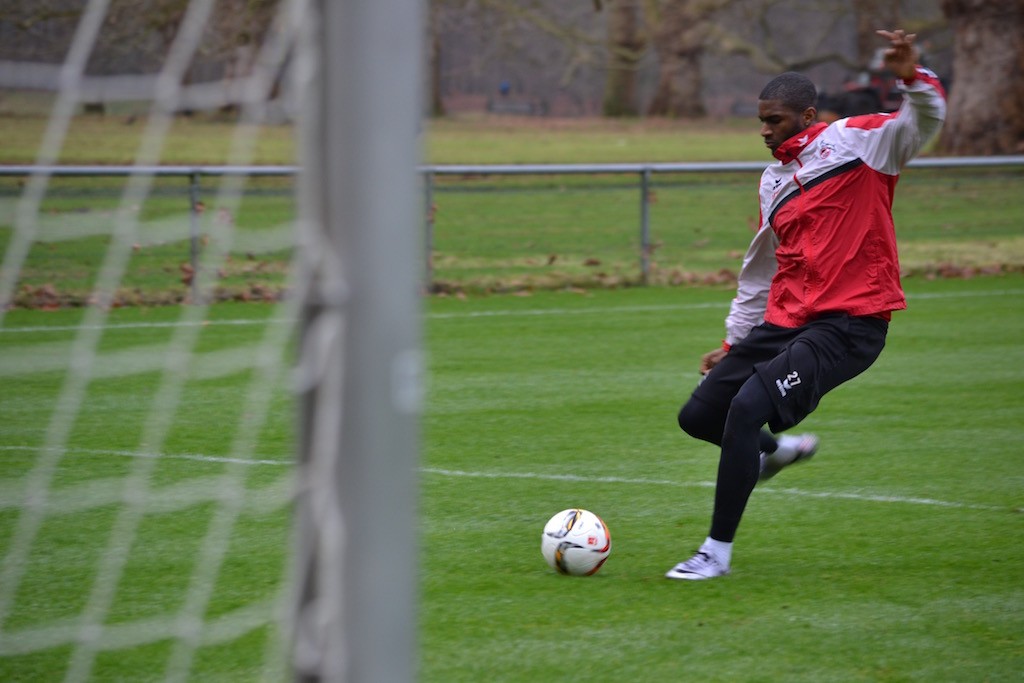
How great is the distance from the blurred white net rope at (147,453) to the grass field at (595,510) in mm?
30

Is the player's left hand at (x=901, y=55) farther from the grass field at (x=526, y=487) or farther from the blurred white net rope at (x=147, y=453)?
the blurred white net rope at (x=147, y=453)

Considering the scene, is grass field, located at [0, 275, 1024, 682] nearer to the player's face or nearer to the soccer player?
the soccer player

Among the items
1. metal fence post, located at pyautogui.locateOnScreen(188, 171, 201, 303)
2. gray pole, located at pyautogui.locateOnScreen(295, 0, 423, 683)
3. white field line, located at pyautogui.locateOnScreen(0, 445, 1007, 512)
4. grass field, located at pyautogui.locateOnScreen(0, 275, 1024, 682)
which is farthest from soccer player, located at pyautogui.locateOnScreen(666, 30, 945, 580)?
metal fence post, located at pyautogui.locateOnScreen(188, 171, 201, 303)

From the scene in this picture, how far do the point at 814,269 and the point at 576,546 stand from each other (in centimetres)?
144

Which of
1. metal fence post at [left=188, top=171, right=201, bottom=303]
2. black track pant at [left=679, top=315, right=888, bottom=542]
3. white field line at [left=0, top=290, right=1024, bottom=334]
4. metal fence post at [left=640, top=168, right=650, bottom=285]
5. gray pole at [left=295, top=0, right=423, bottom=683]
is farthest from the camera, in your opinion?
metal fence post at [left=640, top=168, right=650, bottom=285]

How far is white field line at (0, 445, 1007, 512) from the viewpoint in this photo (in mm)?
6020

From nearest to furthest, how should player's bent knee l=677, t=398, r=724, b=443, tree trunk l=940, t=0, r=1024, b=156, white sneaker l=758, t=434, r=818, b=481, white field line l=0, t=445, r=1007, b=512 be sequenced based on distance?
player's bent knee l=677, t=398, r=724, b=443 < white sneaker l=758, t=434, r=818, b=481 < white field line l=0, t=445, r=1007, b=512 < tree trunk l=940, t=0, r=1024, b=156

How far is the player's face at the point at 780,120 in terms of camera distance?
16.1 ft

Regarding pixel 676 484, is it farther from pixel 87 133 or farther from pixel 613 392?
pixel 87 133

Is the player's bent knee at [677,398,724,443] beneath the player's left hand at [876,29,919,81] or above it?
beneath

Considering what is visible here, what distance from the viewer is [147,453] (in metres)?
6.91

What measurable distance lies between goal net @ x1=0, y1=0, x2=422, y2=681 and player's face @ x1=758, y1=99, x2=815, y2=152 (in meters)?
1.95

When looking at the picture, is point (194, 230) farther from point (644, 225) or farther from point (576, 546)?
point (576, 546)

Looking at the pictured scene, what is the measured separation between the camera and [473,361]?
1005 cm
